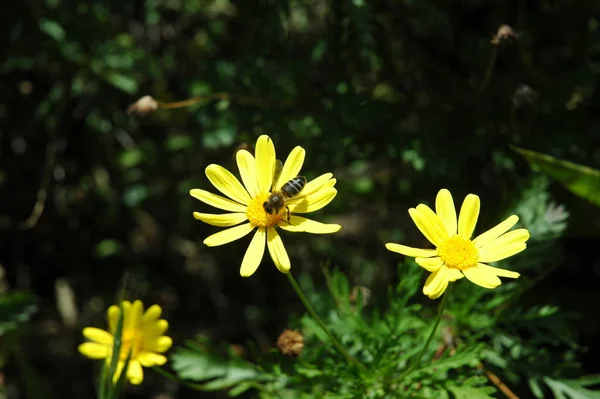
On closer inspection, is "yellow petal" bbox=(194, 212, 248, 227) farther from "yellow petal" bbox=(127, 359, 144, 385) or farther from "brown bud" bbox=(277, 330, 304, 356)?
"yellow petal" bbox=(127, 359, 144, 385)

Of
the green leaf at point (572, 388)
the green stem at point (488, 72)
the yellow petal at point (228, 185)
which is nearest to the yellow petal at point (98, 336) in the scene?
the yellow petal at point (228, 185)

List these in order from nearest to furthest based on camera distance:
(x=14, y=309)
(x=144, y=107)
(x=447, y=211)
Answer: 1. (x=447, y=211)
2. (x=144, y=107)
3. (x=14, y=309)

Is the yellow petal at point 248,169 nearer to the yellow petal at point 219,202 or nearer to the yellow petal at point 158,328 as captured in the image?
the yellow petal at point 219,202

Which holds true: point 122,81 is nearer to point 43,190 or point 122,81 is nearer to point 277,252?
point 43,190

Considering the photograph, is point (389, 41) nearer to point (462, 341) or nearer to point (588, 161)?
point (588, 161)

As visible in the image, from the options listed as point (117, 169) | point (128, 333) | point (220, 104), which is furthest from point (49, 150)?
point (128, 333)

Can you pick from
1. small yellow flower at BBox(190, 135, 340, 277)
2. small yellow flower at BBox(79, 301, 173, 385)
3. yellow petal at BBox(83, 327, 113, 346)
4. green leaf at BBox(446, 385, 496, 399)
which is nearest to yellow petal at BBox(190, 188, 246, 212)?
small yellow flower at BBox(190, 135, 340, 277)

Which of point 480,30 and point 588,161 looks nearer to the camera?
point 588,161

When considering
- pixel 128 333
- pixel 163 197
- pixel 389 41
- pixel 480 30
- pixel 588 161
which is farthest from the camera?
pixel 163 197

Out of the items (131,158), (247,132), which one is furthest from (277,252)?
(131,158)
